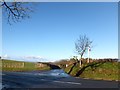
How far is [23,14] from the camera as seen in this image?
1262cm

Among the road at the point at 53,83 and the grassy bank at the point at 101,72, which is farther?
the grassy bank at the point at 101,72

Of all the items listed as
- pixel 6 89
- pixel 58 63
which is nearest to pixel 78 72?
pixel 6 89

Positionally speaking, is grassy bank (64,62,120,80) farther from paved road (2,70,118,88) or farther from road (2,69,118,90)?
paved road (2,70,118,88)

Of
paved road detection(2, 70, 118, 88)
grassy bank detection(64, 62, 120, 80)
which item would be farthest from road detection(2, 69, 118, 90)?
grassy bank detection(64, 62, 120, 80)

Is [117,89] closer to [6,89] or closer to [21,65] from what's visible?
[6,89]

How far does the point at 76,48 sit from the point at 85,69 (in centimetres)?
1172

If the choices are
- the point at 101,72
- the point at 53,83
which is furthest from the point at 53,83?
the point at 101,72

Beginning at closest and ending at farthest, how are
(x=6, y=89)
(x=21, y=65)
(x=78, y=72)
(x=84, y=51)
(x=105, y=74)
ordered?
(x=6, y=89), (x=105, y=74), (x=78, y=72), (x=84, y=51), (x=21, y=65)

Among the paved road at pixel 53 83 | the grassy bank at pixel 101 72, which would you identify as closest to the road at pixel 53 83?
the paved road at pixel 53 83

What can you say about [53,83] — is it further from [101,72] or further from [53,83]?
[101,72]

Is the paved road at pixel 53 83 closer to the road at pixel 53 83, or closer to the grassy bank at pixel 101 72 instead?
the road at pixel 53 83

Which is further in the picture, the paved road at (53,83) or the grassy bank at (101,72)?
the grassy bank at (101,72)

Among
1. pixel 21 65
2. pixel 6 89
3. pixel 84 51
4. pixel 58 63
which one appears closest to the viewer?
pixel 6 89

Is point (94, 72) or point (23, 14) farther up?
point (23, 14)
